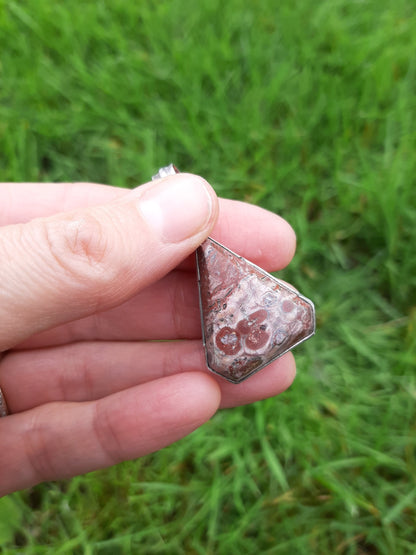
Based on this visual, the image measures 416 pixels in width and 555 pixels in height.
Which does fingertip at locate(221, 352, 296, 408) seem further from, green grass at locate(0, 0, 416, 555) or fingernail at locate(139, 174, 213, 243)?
fingernail at locate(139, 174, 213, 243)

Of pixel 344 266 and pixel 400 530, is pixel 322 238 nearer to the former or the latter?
pixel 344 266

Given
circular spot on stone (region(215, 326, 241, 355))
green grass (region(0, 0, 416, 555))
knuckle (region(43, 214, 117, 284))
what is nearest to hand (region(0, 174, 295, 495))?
knuckle (region(43, 214, 117, 284))

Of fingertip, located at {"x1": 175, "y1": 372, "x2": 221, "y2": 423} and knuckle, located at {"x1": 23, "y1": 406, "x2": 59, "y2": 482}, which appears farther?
knuckle, located at {"x1": 23, "y1": 406, "x2": 59, "y2": 482}

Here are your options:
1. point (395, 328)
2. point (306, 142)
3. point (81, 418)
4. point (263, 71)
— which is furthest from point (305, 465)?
point (263, 71)

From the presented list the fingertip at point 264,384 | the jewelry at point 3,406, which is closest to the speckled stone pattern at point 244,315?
the fingertip at point 264,384

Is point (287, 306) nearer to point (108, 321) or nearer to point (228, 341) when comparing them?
point (228, 341)

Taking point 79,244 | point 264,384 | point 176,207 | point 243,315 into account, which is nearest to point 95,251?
point 79,244
